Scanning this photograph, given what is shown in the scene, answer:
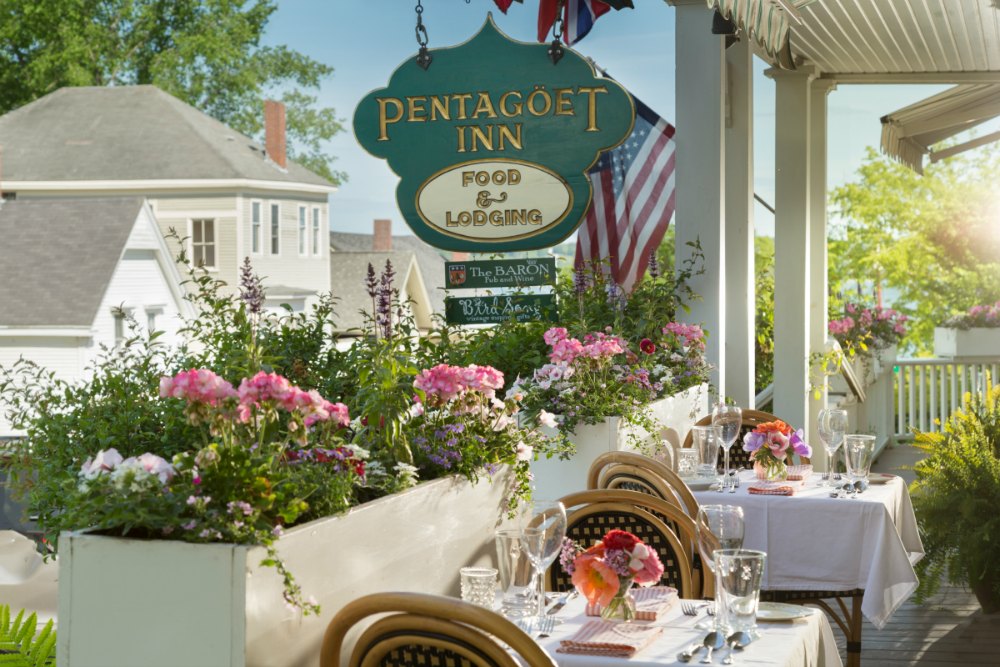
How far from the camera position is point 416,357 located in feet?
14.5

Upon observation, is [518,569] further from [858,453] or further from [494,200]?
[494,200]

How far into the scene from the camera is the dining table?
423 cm

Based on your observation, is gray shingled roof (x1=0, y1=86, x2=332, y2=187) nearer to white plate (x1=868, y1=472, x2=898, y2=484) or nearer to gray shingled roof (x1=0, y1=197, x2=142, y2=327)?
gray shingled roof (x1=0, y1=197, x2=142, y2=327)

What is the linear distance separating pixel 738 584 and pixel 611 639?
10.9 inches

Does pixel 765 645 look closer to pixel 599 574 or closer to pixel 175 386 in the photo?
pixel 599 574

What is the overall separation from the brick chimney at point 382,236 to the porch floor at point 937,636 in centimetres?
4178

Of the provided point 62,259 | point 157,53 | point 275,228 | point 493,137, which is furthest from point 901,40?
point 157,53

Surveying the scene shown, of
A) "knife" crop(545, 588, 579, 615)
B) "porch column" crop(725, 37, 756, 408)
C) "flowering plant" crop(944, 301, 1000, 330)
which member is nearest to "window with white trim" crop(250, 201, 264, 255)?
"flowering plant" crop(944, 301, 1000, 330)

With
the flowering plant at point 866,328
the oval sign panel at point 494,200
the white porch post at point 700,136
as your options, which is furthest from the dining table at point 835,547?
the flowering plant at point 866,328

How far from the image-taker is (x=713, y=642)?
2.48 m

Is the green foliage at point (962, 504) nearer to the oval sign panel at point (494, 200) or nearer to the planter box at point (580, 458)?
the planter box at point (580, 458)

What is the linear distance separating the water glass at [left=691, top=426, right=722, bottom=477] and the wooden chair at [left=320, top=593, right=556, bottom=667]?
258 centimetres

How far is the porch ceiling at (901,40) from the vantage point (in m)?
5.80

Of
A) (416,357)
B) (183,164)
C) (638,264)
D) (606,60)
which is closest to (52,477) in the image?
(416,357)
